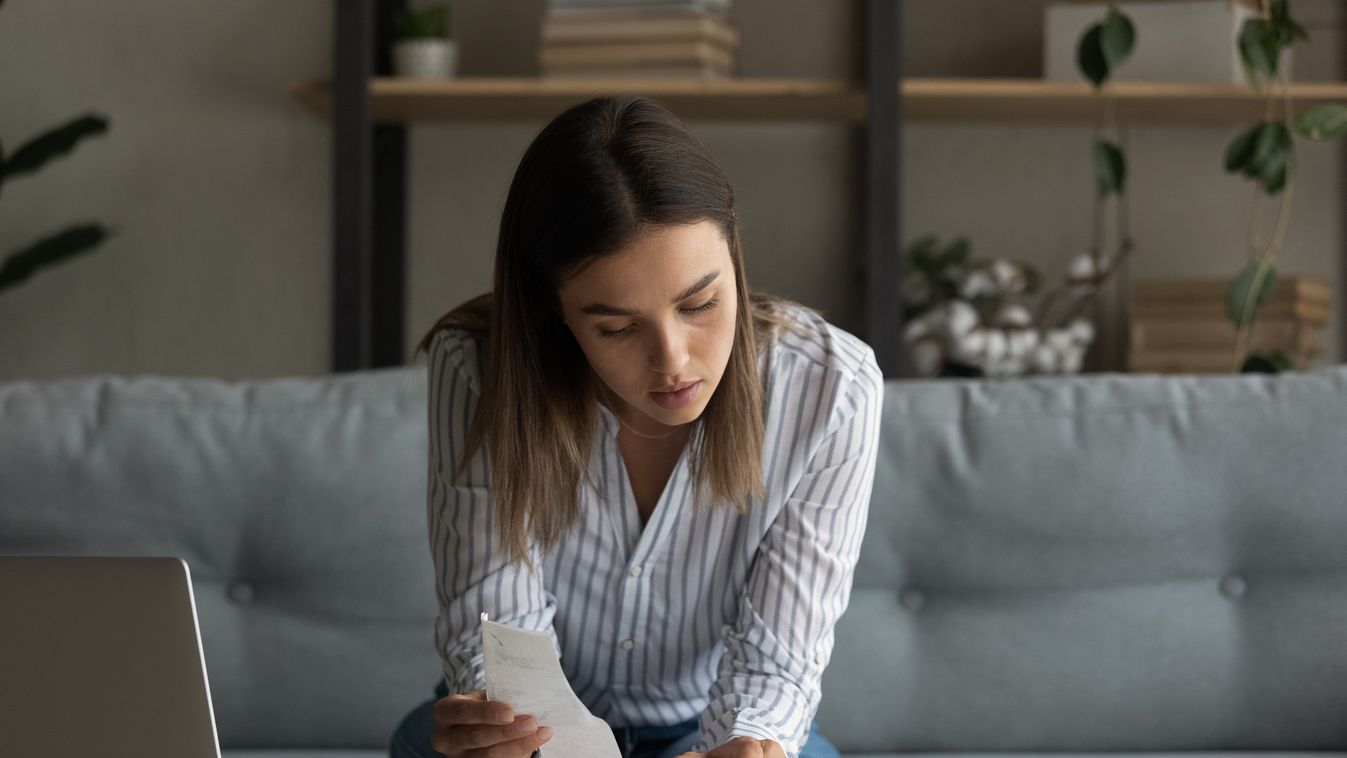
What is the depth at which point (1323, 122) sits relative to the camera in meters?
1.90

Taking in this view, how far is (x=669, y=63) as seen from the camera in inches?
84.1

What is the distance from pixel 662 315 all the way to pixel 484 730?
334mm

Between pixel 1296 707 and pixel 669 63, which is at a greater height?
pixel 669 63

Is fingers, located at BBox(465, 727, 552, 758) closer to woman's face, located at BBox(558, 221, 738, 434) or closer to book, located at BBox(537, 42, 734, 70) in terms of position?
woman's face, located at BBox(558, 221, 738, 434)

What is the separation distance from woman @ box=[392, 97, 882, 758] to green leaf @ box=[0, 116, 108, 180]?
1.38 m

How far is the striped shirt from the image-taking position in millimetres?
1186

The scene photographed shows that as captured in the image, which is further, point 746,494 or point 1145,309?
point 1145,309

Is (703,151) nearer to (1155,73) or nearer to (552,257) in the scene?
(552,257)

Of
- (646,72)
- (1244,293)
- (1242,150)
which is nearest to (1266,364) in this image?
(1244,293)

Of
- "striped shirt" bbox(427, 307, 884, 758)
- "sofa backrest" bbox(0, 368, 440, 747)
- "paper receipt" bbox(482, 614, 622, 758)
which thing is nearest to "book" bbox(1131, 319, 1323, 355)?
"striped shirt" bbox(427, 307, 884, 758)

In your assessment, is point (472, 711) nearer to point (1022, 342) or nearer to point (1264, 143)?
point (1022, 342)

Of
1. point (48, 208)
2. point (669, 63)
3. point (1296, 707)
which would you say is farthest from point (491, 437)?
point (48, 208)

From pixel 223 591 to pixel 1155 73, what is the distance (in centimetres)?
159

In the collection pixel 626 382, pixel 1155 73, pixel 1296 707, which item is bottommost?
pixel 1296 707
